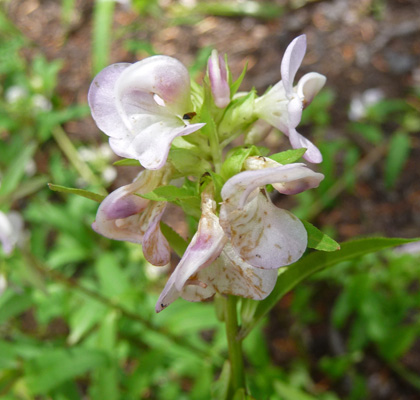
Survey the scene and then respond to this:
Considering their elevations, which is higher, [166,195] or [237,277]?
[166,195]

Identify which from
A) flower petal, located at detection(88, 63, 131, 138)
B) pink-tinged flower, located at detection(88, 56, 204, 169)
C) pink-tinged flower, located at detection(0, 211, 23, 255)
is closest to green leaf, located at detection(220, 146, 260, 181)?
pink-tinged flower, located at detection(88, 56, 204, 169)

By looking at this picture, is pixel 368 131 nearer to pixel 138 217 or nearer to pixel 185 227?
pixel 185 227

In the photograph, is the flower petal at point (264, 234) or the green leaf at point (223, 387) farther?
the green leaf at point (223, 387)

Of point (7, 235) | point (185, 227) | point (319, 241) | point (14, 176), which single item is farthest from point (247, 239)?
point (185, 227)

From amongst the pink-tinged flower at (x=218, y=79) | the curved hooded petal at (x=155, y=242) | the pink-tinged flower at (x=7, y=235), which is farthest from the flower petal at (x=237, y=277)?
the pink-tinged flower at (x=7, y=235)

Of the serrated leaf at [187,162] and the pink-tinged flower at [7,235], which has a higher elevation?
the serrated leaf at [187,162]

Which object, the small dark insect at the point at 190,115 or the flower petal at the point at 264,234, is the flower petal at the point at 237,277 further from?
the small dark insect at the point at 190,115

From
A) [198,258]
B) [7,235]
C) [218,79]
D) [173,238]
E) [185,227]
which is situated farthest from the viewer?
[185,227]
